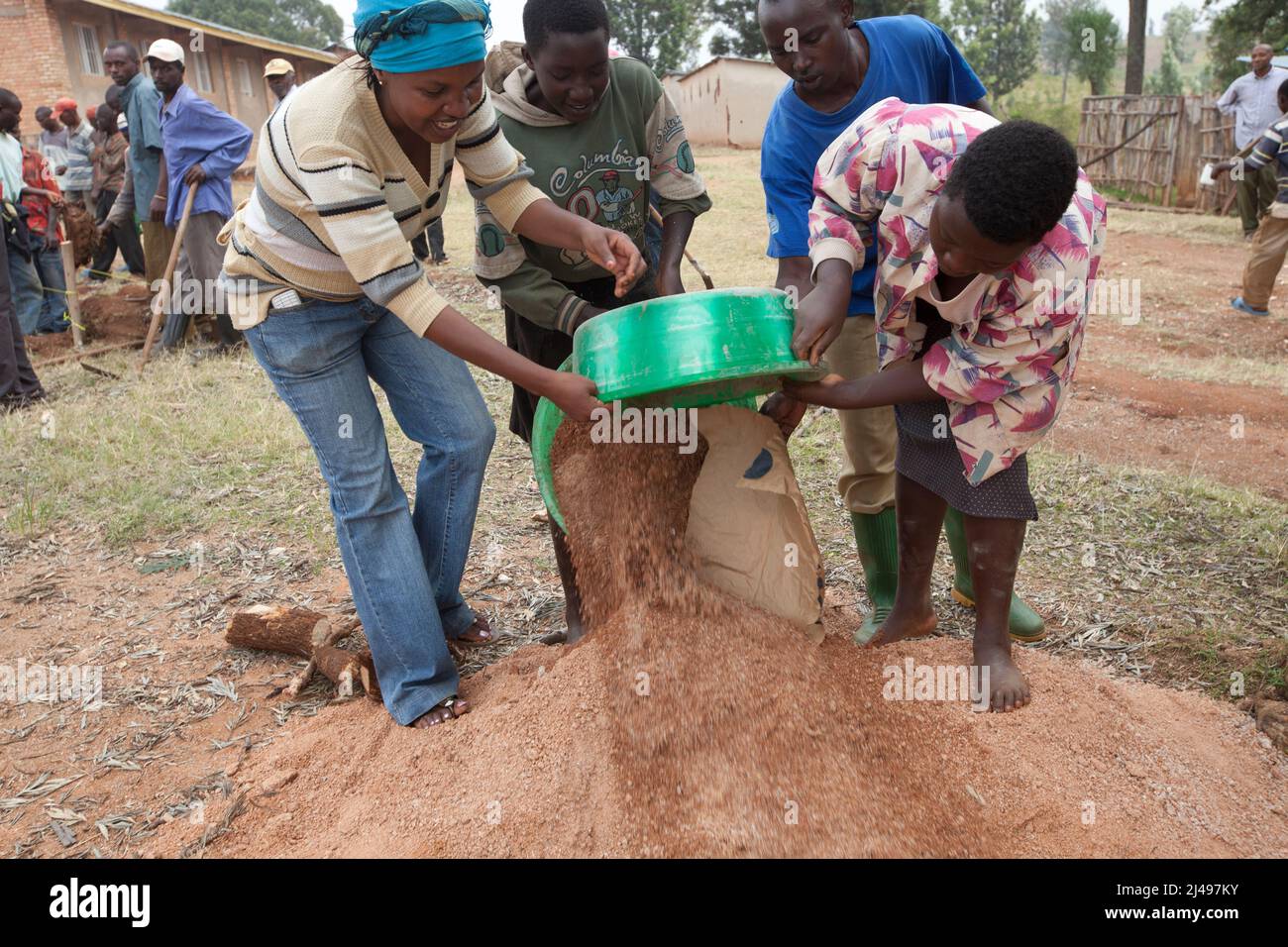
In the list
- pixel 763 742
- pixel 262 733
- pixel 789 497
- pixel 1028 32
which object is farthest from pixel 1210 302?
pixel 1028 32

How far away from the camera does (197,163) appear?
20.5 feet

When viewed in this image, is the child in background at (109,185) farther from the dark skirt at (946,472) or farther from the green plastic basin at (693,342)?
the dark skirt at (946,472)

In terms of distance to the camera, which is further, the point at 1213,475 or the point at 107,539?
the point at 1213,475

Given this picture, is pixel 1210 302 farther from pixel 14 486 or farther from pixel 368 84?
pixel 14 486

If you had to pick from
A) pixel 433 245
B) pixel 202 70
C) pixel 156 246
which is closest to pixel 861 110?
pixel 156 246

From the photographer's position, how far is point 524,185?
238 centimetres

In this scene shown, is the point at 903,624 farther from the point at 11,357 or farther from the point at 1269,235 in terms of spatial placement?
the point at 1269,235

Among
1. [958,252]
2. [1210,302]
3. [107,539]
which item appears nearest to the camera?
[958,252]

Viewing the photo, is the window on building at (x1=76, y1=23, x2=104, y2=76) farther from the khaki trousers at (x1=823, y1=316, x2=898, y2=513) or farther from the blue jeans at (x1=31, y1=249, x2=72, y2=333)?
the khaki trousers at (x1=823, y1=316, x2=898, y2=513)

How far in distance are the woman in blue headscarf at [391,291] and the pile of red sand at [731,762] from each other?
28 cm

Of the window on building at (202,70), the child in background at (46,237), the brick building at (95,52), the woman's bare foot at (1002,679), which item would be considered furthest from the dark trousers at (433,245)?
the window on building at (202,70)

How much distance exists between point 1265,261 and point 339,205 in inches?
277

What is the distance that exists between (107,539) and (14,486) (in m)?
0.94

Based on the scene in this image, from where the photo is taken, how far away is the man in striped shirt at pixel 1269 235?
6594 mm
